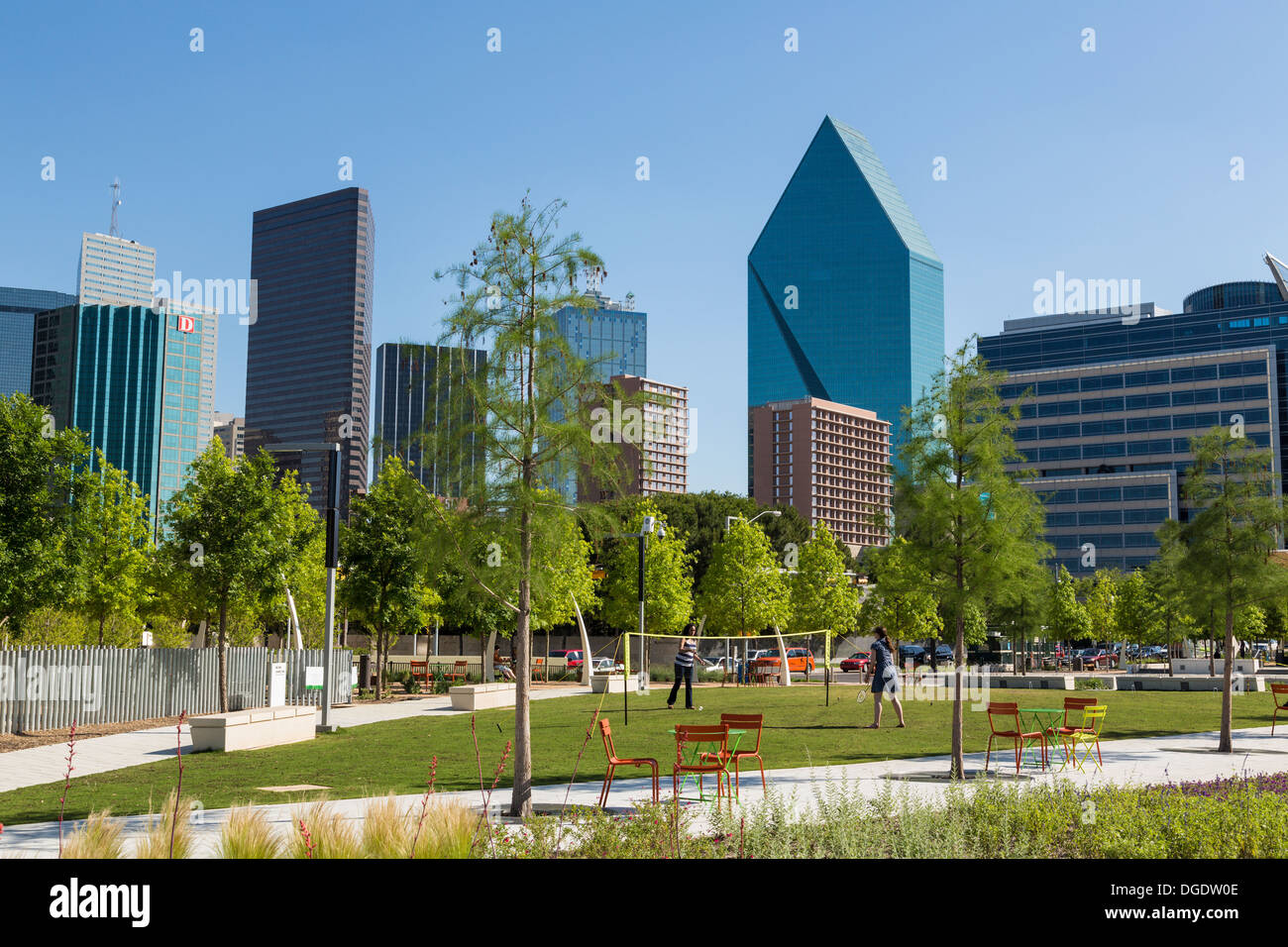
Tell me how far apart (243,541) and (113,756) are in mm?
9229

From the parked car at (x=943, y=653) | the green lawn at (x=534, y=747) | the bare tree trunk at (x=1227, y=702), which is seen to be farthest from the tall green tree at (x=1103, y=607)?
the bare tree trunk at (x=1227, y=702)

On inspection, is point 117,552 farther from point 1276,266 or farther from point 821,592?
point 1276,266

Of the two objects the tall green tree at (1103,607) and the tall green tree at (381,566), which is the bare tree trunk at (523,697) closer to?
the tall green tree at (381,566)

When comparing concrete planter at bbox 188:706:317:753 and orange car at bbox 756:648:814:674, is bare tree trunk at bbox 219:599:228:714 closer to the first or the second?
concrete planter at bbox 188:706:317:753

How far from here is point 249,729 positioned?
770 inches

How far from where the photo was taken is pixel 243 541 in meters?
26.9

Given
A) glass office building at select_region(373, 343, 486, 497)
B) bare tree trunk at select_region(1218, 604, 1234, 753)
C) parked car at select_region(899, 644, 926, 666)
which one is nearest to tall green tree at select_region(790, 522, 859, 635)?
parked car at select_region(899, 644, 926, 666)

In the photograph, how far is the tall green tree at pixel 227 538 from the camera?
2688cm

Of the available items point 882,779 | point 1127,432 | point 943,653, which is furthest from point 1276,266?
point 882,779

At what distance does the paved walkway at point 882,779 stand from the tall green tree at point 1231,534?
1.38 metres

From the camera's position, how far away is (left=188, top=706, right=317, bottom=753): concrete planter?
1914 centimetres

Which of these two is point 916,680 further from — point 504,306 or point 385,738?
point 504,306

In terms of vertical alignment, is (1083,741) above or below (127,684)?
above

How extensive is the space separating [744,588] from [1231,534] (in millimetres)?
34557
